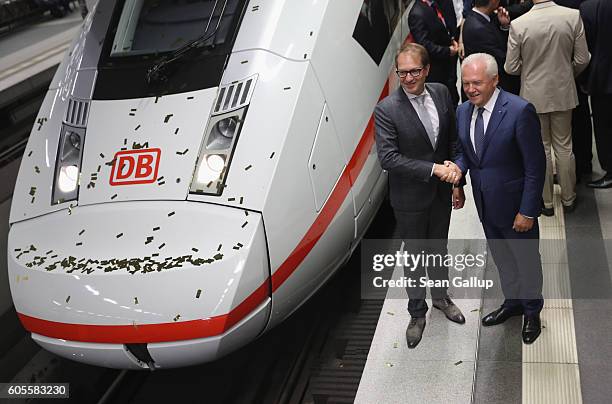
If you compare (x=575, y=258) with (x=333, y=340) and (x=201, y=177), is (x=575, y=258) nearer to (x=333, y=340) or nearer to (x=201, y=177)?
(x=333, y=340)

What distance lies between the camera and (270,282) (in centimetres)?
349

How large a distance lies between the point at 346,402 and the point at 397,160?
1307 mm

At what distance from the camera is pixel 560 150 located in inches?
191

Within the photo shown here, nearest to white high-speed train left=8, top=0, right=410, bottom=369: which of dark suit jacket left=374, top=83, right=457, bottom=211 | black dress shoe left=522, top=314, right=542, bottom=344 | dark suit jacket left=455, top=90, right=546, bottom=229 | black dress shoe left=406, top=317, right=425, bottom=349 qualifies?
dark suit jacket left=374, top=83, right=457, bottom=211

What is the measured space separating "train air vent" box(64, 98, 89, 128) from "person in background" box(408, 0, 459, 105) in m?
2.69

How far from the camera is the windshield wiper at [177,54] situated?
158 inches

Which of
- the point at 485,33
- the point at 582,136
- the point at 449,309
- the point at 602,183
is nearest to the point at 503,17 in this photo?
the point at 485,33

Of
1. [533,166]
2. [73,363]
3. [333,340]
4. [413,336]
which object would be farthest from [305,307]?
[533,166]

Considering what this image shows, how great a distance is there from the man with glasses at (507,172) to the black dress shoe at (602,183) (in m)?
1.68

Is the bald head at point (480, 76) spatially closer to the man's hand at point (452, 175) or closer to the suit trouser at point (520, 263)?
the man's hand at point (452, 175)

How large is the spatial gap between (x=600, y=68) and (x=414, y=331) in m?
2.23

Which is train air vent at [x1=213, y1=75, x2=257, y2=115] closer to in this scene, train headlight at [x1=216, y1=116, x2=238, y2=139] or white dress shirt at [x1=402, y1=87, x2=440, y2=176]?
train headlight at [x1=216, y1=116, x2=238, y2=139]

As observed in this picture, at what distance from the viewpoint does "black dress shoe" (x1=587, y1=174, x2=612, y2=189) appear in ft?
17.1

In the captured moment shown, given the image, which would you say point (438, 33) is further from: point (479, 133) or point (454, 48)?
point (479, 133)
